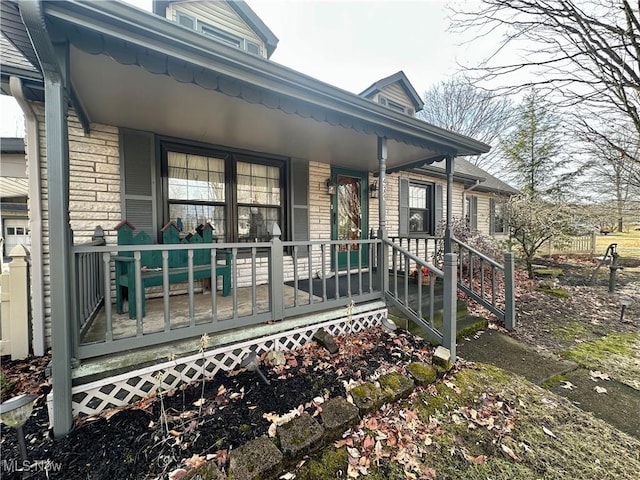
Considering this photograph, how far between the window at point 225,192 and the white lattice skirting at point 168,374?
2.12 meters

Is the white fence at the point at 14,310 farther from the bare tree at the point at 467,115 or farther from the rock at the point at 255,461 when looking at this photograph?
the bare tree at the point at 467,115

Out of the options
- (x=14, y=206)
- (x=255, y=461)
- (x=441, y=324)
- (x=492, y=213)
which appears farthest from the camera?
(x=492, y=213)

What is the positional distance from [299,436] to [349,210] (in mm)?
4727

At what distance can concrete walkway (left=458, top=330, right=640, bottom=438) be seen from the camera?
2.35 m

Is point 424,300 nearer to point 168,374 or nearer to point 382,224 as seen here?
point 382,224

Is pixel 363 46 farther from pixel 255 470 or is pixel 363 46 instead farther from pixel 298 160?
pixel 255 470

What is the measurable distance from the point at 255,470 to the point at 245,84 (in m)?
2.98

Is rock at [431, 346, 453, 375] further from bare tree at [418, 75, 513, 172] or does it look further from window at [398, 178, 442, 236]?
bare tree at [418, 75, 513, 172]

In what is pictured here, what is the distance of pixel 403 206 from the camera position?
6863mm

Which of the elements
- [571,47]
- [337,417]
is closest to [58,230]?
[337,417]

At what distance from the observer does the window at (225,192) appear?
13.4ft

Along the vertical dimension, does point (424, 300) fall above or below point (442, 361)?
above

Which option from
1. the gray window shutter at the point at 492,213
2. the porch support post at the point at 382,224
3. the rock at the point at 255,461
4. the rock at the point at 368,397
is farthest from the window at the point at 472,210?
the rock at the point at 255,461

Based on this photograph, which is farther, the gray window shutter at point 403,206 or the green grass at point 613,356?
the gray window shutter at point 403,206
